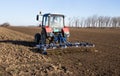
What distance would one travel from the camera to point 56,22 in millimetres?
14383

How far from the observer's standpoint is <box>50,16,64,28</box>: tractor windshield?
1430 centimetres

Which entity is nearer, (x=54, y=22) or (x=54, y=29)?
(x=54, y=29)

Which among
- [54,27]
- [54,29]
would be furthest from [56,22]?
[54,29]

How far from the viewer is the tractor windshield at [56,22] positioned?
14.3 m

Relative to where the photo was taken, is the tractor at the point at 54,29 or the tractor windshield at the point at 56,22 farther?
the tractor windshield at the point at 56,22

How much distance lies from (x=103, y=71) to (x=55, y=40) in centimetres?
604

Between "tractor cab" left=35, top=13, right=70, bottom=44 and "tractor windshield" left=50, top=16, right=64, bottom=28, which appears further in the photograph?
"tractor windshield" left=50, top=16, right=64, bottom=28

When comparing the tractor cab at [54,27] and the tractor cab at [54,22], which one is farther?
the tractor cab at [54,22]

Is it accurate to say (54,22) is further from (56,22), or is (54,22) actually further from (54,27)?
(54,27)

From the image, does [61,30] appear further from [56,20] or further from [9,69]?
[9,69]

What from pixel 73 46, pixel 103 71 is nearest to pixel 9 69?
pixel 103 71

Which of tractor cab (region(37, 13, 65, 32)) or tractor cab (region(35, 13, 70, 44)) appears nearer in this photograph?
tractor cab (region(35, 13, 70, 44))

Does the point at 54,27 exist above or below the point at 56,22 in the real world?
below

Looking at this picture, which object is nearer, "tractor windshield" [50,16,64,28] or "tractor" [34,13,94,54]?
"tractor" [34,13,94,54]
